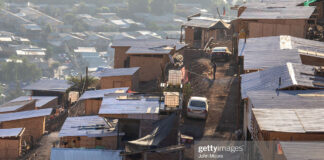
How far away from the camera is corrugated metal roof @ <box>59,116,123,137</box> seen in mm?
18922

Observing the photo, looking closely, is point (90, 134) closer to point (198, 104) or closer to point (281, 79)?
point (198, 104)

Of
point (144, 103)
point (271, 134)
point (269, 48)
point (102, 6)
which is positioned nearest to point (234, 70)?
point (269, 48)

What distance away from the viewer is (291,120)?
42.5ft

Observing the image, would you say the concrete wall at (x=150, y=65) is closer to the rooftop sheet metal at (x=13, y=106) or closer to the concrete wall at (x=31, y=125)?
the concrete wall at (x=31, y=125)

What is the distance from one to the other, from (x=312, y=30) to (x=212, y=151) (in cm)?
1915

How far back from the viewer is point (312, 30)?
105 feet

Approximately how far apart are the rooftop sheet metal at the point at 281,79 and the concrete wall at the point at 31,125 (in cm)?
1243

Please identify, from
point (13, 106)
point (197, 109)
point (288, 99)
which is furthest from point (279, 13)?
point (288, 99)

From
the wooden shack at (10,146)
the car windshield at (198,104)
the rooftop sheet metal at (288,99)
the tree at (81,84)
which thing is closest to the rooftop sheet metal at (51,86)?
the tree at (81,84)

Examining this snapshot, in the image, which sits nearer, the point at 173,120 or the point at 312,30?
the point at 173,120

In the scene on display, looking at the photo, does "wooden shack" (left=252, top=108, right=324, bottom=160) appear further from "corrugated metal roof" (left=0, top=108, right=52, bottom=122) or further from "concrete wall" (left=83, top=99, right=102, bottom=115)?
"corrugated metal roof" (left=0, top=108, right=52, bottom=122)

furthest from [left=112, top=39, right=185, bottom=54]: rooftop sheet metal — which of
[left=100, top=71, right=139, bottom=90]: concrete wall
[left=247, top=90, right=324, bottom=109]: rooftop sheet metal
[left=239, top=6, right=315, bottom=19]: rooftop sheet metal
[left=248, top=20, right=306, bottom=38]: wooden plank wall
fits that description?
[left=247, top=90, right=324, bottom=109]: rooftop sheet metal

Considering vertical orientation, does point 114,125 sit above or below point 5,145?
above

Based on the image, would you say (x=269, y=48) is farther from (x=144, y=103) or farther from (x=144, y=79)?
(x=144, y=79)
